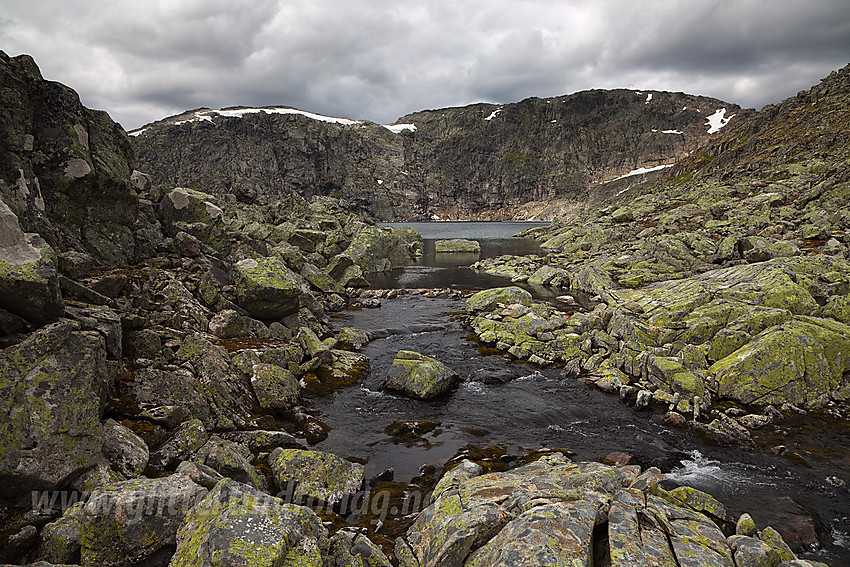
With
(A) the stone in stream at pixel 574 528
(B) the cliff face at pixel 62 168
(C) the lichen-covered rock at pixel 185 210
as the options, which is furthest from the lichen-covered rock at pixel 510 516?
(C) the lichen-covered rock at pixel 185 210

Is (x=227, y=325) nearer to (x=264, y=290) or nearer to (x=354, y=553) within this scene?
(x=264, y=290)

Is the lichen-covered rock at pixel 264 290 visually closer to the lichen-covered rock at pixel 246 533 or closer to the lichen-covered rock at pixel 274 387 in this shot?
the lichen-covered rock at pixel 274 387

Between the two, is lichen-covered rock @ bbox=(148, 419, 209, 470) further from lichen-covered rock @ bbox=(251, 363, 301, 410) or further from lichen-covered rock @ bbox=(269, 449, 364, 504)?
lichen-covered rock @ bbox=(251, 363, 301, 410)

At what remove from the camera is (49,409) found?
9.28 meters

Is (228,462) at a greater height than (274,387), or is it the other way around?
(228,462)

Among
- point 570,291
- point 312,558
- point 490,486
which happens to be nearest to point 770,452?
A: point 490,486

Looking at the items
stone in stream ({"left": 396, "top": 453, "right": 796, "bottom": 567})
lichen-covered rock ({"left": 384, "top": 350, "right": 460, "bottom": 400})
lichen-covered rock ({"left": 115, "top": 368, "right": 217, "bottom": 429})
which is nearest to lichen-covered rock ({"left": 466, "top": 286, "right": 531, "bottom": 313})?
lichen-covered rock ({"left": 384, "top": 350, "right": 460, "bottom": 400})

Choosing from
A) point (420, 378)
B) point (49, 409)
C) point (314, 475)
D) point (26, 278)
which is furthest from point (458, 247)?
point (49, 409)

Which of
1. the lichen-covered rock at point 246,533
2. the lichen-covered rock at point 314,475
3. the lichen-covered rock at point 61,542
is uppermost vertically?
the lichen-covered rock at point 246,533

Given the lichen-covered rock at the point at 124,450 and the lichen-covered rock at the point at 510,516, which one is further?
the lichen-covered rock at the point at 124,450

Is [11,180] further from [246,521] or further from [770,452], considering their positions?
[770,452]

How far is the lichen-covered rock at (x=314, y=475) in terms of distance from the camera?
1235cm

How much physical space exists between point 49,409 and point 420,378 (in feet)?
48.3

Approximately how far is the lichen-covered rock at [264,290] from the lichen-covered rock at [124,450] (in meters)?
13.6
